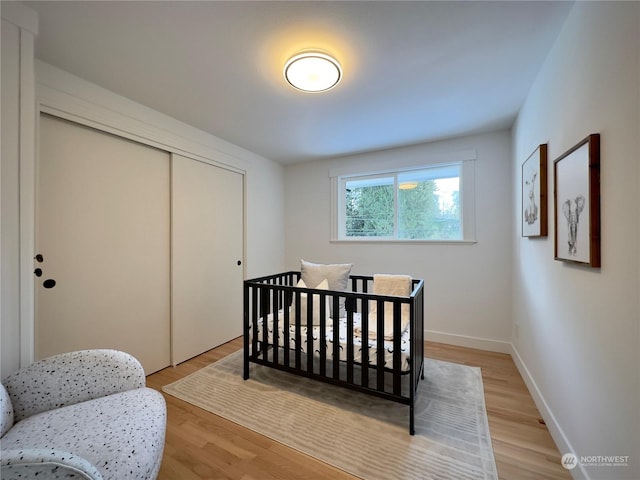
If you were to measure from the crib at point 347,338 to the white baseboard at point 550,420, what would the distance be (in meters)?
0.75

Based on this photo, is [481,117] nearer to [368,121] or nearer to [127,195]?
[368,121]

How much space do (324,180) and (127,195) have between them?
2312 millimetres

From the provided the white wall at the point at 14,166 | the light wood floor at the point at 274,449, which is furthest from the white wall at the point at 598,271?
the white wall at the point at 14,166

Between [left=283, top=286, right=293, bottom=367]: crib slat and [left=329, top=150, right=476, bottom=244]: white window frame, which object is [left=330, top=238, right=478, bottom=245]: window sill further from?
[left=283, top=286, right=293, bottom=367]: crib slat

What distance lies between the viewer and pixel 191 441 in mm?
1548

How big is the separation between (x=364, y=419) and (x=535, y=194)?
1.92 meters

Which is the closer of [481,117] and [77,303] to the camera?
[77,303]

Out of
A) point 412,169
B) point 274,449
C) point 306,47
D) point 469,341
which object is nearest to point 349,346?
point 274,449

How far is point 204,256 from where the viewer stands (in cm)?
280

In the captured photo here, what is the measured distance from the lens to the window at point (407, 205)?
298 centimetres

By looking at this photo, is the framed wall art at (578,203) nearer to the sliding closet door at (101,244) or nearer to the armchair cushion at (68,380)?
the armchair cushion at (68,380)

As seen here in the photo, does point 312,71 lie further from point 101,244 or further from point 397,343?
point 101,244

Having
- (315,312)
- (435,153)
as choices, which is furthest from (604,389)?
(435,153)

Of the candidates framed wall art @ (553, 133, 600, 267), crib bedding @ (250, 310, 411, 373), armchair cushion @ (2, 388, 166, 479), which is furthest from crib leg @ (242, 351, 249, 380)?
framed wall art @ (553, 133, 600, 267)
